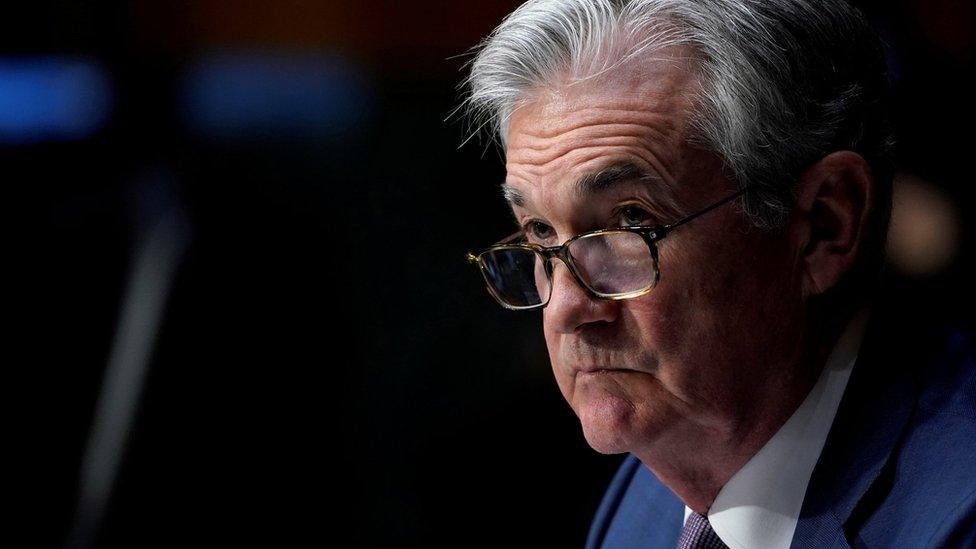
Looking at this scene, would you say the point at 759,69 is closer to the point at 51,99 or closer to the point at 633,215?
the point at 633,215

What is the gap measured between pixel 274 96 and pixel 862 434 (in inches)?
103

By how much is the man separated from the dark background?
58.9 inches

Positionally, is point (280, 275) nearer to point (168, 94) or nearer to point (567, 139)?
point (168, 94)

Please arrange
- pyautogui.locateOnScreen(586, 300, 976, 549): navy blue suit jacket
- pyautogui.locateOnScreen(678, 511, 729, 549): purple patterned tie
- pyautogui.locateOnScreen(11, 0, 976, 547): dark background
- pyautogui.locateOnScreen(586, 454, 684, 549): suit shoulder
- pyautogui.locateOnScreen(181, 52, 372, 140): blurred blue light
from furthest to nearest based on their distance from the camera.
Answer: pyautogui.locateOnScreen(181, 52, 372, 140): blurred blue light → pyautogui.locateOnScreen(11, 0, 976, 547): dark background → pyautogui.locateOnScreen(586, 454, 684, 549): suit shoulder → pyautogui.locateOnScreen(678, 511, 729, 549): purple patterned tie → pyautogui.locateOnScreen(586, 300, 976, 549): navy blue suit jacket

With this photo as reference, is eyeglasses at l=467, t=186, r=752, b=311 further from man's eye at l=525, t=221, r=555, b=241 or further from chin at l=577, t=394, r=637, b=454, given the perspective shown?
chin at l=577, t=394, r=637, b=454

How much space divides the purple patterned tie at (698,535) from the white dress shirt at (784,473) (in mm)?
23

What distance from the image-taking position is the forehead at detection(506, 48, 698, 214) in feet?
4.21

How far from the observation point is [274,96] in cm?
345

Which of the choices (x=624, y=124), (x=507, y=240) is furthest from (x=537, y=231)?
(x=624, y=124)

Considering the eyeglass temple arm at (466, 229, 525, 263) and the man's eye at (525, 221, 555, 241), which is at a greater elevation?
the eyeglass temple arm at (466, 229, 525, 263)

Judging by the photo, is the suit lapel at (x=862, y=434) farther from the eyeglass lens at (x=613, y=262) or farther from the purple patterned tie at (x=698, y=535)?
the eyeglass lens at (x=613, y=262)

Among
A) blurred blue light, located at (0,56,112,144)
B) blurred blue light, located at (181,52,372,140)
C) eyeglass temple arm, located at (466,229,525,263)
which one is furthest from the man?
blurred blue light, located at (0,56,112,144)

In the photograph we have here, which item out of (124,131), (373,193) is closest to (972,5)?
(373,193)

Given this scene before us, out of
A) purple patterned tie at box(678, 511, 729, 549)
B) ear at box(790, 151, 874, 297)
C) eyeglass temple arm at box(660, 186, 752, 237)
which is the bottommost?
purple patterned tie at box(678, 511, 729, 549)
